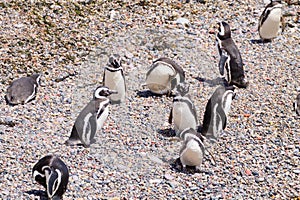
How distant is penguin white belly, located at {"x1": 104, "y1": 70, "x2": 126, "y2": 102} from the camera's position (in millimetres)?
7789

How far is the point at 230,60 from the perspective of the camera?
8.33 m

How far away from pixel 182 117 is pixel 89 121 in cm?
87

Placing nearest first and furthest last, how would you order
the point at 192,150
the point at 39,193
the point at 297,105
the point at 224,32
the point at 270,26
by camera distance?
the point at 39,193 < the point at 192,150 < the point at 297,105 < the point at 224,32 < the point at 270,26

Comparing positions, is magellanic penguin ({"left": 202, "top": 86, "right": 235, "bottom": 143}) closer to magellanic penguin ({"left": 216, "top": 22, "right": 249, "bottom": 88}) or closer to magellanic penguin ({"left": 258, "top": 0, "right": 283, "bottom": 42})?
magellanic penguin ({"left": 216, "top": 22, "right": 249, "bottom": 88})

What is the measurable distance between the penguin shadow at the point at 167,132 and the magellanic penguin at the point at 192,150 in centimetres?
48

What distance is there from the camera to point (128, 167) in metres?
6.74

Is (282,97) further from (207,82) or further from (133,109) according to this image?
(133,109)

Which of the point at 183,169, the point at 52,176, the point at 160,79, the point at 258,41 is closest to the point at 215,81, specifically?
the point at 160,79

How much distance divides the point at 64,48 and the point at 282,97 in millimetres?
2656

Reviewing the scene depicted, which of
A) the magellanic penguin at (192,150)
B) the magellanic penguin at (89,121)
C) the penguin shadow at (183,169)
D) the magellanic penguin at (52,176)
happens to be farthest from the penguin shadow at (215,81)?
the magellanic penguin at (52,176)

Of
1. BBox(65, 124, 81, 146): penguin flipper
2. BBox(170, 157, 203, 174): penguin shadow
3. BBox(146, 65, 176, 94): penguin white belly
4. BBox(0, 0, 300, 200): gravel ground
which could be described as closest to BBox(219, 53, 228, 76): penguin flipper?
BBox(0, 0, 300, 200): gravel ground

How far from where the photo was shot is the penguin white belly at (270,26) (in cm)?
920

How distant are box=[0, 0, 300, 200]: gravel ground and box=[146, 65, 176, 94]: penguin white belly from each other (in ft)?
0.34

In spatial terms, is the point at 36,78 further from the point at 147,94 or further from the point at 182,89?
the point at 182,89
